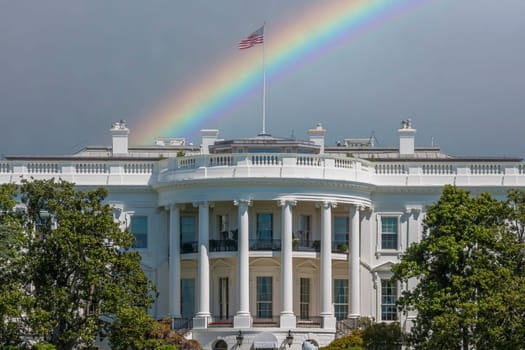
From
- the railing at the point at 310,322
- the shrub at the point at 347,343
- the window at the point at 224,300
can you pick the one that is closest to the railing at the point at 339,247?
the railing at the point at 310,322

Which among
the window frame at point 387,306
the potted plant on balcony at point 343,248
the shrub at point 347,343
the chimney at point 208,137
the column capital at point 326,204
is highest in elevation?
the chimney at point 208,137

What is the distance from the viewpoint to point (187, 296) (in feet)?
286

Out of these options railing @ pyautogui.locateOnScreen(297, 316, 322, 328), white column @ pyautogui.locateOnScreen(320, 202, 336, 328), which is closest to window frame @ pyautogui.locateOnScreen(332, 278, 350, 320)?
white column @ pyautogui.locateOnScreen(320, 202, 336, 328)

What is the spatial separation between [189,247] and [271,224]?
4697mm

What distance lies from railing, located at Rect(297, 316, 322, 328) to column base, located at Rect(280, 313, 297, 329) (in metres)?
0.75

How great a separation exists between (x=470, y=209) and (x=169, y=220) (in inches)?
804

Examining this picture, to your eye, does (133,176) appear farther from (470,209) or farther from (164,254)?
(470,209)

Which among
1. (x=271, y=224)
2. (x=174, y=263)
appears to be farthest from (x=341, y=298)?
(x=174, y=263)

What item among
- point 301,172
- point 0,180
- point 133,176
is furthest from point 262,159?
point 0,180

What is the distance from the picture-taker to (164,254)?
287ft

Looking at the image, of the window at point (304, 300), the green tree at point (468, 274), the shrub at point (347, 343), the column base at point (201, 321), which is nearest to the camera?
the green tree at point (468, 274)

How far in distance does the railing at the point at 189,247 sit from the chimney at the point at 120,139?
9.96 metres

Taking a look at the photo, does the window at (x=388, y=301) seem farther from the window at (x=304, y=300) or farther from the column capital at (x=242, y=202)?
the column capital at (x=242, y=202)

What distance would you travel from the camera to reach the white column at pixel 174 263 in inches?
3339
